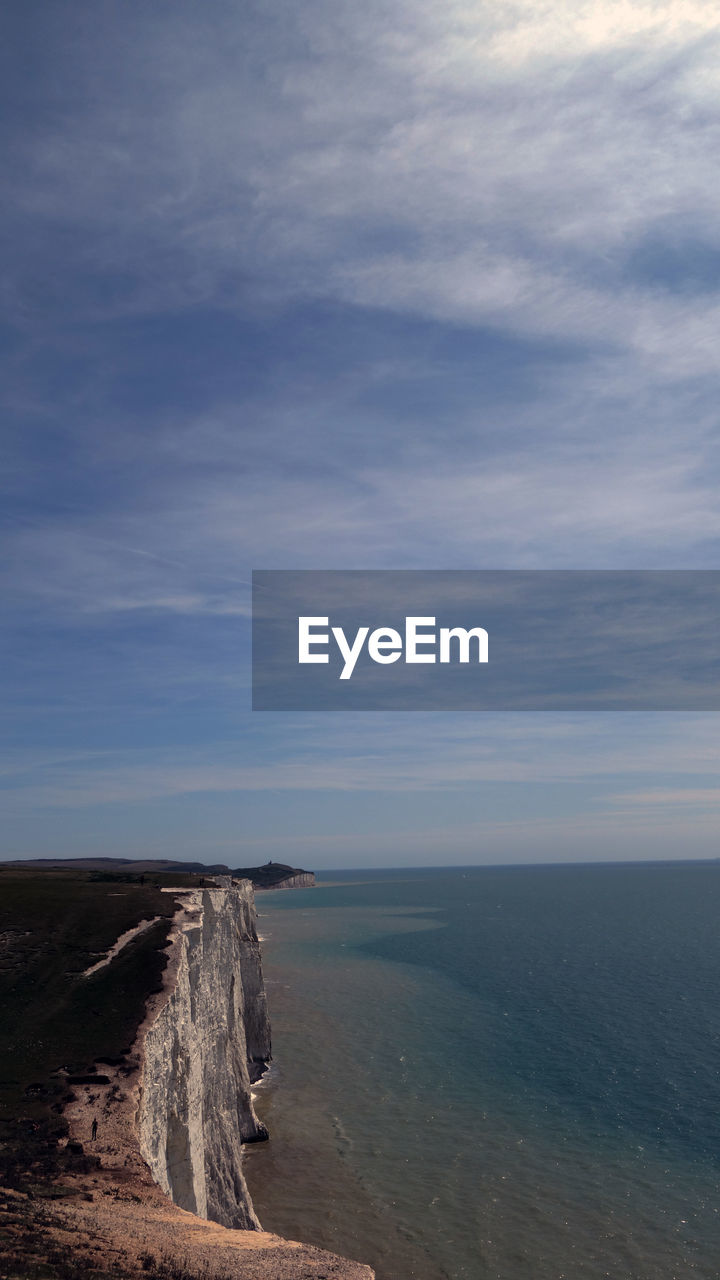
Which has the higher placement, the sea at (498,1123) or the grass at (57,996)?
the grass at (57,996)

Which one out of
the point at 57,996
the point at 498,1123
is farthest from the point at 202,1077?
the point at 498,1123

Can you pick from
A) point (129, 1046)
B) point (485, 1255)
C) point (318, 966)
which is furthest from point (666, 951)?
point (129, 1046)

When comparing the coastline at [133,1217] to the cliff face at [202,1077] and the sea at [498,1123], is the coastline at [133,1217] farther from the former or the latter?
the sea at [498,1123]

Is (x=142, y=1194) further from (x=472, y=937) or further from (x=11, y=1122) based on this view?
(x=472, y=937)

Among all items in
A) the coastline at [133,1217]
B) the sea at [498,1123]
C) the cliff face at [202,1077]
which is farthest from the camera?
the sea at [498,1123]

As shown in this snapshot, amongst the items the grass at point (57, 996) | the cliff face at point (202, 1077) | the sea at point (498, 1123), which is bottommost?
the sea at point (498, 1123)

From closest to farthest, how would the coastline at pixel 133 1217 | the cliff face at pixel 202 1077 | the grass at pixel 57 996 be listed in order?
1. the coastline at pixel 133 1217
2. the grass at pixel 57 996
3. the cliff face at pixel 202 1077

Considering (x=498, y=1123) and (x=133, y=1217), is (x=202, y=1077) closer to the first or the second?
(x=133, y=1217)

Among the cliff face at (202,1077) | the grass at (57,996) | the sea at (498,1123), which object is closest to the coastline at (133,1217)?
the cliff face at (202,1077)
